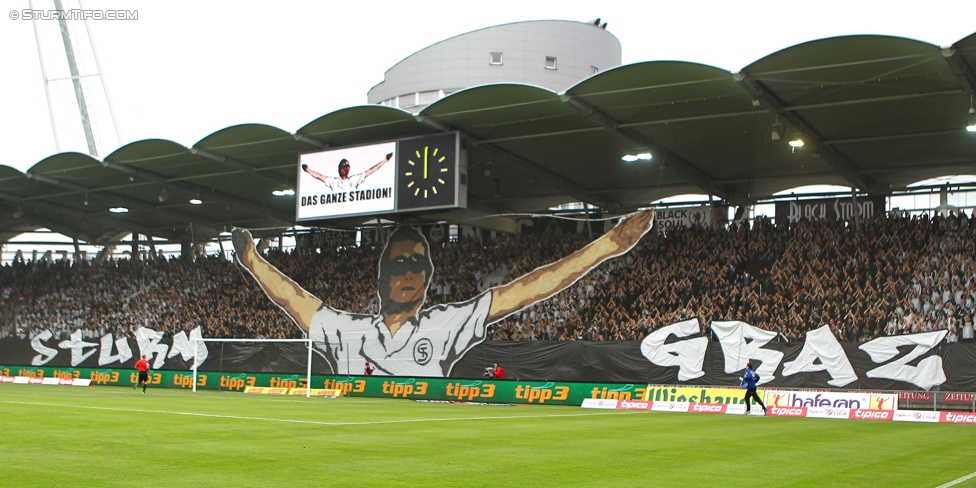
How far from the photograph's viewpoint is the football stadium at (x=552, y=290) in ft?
52.2

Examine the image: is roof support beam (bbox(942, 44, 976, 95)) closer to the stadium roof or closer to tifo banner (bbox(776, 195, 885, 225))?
the stadium roof

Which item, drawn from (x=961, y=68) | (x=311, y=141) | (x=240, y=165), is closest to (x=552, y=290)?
(x=311, y=141)

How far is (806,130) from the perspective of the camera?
3303 centimetres

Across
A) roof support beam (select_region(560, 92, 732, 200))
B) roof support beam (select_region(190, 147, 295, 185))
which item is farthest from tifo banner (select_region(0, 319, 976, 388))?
roof support beam (select_region(190, 147, 295, 185))

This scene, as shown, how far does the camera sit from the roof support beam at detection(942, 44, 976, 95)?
25.4m

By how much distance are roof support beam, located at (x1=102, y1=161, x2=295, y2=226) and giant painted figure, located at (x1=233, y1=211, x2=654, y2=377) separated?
19.8ft

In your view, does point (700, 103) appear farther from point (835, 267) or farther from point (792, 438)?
point (792, 438)

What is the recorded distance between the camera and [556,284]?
127ft

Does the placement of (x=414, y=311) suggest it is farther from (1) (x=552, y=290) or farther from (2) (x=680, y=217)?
(2) (x=680, y=217)

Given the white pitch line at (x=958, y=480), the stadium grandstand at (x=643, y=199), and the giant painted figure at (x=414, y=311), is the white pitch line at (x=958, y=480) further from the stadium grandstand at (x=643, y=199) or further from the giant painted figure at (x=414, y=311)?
the giant painted figure at (x=414, y=311)

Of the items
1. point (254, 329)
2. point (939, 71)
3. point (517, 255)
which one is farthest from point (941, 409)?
point (254, 329)

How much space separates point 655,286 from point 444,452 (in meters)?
25.7

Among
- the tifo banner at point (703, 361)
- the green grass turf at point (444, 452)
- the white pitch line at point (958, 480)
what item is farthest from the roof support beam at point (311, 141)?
the white pitch line at point (958, 480)

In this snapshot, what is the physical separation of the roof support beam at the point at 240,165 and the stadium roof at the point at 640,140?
84 millimetres
